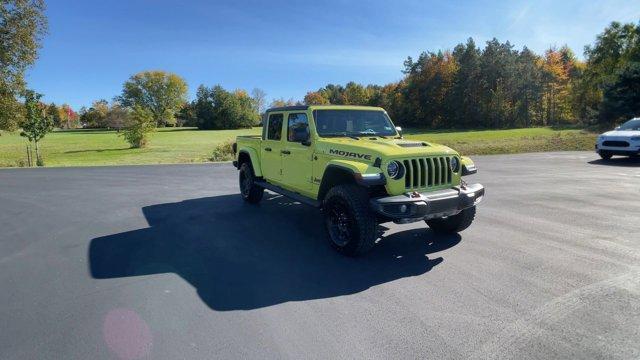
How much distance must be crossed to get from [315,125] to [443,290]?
3133mm

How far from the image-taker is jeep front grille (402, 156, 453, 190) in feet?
16.2

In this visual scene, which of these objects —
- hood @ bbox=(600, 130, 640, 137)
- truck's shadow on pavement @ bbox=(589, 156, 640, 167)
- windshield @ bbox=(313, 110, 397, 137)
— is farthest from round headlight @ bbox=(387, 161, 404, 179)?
hood @ bbox=(600, 130, 640, 137)

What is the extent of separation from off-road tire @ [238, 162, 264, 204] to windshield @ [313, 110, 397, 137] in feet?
8.51

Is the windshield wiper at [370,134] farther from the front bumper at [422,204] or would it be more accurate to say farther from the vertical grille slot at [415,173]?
the front bumper at [422,204]

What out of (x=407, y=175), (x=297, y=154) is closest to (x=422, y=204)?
(x=407, y=175)

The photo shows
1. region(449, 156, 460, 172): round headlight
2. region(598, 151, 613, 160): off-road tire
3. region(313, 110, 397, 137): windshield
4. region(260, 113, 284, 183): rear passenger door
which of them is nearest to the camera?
region(449, 156, 460, 172): round headlight

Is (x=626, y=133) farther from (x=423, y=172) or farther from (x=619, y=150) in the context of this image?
(x=423, y=172)

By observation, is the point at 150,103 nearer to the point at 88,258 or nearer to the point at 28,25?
the point at 28,25

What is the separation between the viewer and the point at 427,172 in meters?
5.07

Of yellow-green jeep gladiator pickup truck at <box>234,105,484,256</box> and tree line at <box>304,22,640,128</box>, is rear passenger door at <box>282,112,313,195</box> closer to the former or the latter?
yellow-green jeep gladiator pickup truck at <box>234,105,484,256</box>

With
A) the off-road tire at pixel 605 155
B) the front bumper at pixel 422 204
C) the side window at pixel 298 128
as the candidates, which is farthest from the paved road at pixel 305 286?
the off-road tire at pixel 605 155

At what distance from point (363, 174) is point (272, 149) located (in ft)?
9.64

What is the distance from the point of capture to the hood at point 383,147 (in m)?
4.95

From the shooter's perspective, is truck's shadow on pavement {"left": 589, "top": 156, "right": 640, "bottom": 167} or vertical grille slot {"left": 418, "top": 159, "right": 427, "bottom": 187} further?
truck's shadow on pavement {"left": 589, "top": 156, "right": 640, "bottom": 167}
